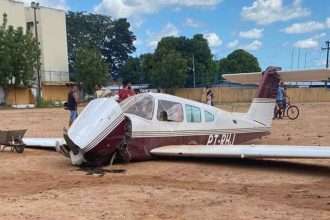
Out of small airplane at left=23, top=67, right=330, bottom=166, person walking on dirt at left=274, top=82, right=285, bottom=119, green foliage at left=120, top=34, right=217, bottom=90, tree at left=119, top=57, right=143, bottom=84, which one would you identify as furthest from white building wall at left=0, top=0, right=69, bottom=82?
small airplane at left=23, top=67, right=330, bottom=166

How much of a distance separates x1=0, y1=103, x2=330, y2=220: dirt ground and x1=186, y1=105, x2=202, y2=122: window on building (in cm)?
130

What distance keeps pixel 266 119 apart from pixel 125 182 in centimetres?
703

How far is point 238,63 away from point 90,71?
4764 centimetres

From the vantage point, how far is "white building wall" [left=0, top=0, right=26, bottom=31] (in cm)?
7444

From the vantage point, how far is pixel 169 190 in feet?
28.6

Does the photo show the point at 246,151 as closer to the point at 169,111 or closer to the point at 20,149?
the point at 169,111

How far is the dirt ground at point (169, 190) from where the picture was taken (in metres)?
7.12

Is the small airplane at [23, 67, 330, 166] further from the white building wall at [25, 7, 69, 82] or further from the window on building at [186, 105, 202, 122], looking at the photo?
the white building wall at [25, 7, 69, 82]

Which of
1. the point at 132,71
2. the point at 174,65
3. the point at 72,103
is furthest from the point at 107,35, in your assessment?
the point at 72,103

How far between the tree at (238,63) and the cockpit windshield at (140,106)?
99.5m

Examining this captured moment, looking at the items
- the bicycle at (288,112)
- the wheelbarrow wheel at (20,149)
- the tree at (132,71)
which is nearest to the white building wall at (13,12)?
the tree at (132,71)

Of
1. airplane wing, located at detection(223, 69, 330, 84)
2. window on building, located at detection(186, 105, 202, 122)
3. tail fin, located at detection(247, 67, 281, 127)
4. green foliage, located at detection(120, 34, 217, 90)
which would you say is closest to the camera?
window on building, located at detection(186, 105, 202, 122)

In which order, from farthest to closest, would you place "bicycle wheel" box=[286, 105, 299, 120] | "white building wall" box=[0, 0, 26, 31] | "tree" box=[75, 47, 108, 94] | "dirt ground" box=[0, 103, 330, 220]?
"tree" box=[75, 47, 108, 94] < "white building wall" box=[0, 0, 26, 31] < "bicycle wheel" box=[286, 105, 299, 120] < "dirt ground" box=[0, 103, 330, 220]

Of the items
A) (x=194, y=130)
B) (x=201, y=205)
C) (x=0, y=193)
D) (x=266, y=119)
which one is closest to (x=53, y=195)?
(x=0, y=193)
